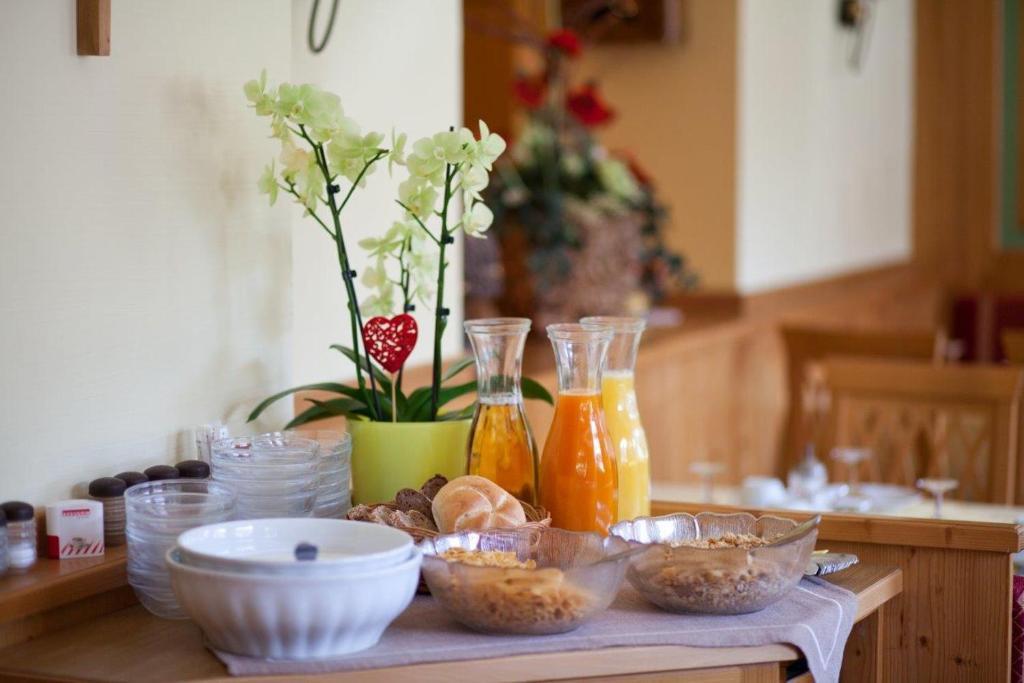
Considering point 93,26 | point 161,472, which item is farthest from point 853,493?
point 93,26

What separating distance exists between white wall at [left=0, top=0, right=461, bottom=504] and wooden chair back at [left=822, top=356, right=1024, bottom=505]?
66.9 inches

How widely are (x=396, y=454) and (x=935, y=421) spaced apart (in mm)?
1800

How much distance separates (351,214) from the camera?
85.0 inches

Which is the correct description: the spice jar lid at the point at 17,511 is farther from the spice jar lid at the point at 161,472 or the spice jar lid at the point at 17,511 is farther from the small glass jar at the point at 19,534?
the spice jar lid at the point at 161,472

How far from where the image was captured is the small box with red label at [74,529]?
1.52m

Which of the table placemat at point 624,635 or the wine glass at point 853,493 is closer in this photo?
the table placemat at point 624,635

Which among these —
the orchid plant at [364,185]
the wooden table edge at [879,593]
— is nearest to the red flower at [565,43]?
the orchid plant at [364,185]

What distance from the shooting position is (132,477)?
1.61 m

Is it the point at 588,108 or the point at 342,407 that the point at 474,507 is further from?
the point at 588,108

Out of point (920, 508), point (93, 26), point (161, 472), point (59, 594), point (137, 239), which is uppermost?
point (93, 26)

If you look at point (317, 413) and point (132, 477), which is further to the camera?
point (317, 413)

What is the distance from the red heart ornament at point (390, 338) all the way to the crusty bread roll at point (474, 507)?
0.79ft

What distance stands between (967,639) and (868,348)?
242 centimetres

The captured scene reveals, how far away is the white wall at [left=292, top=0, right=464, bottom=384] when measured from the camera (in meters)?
2.11
